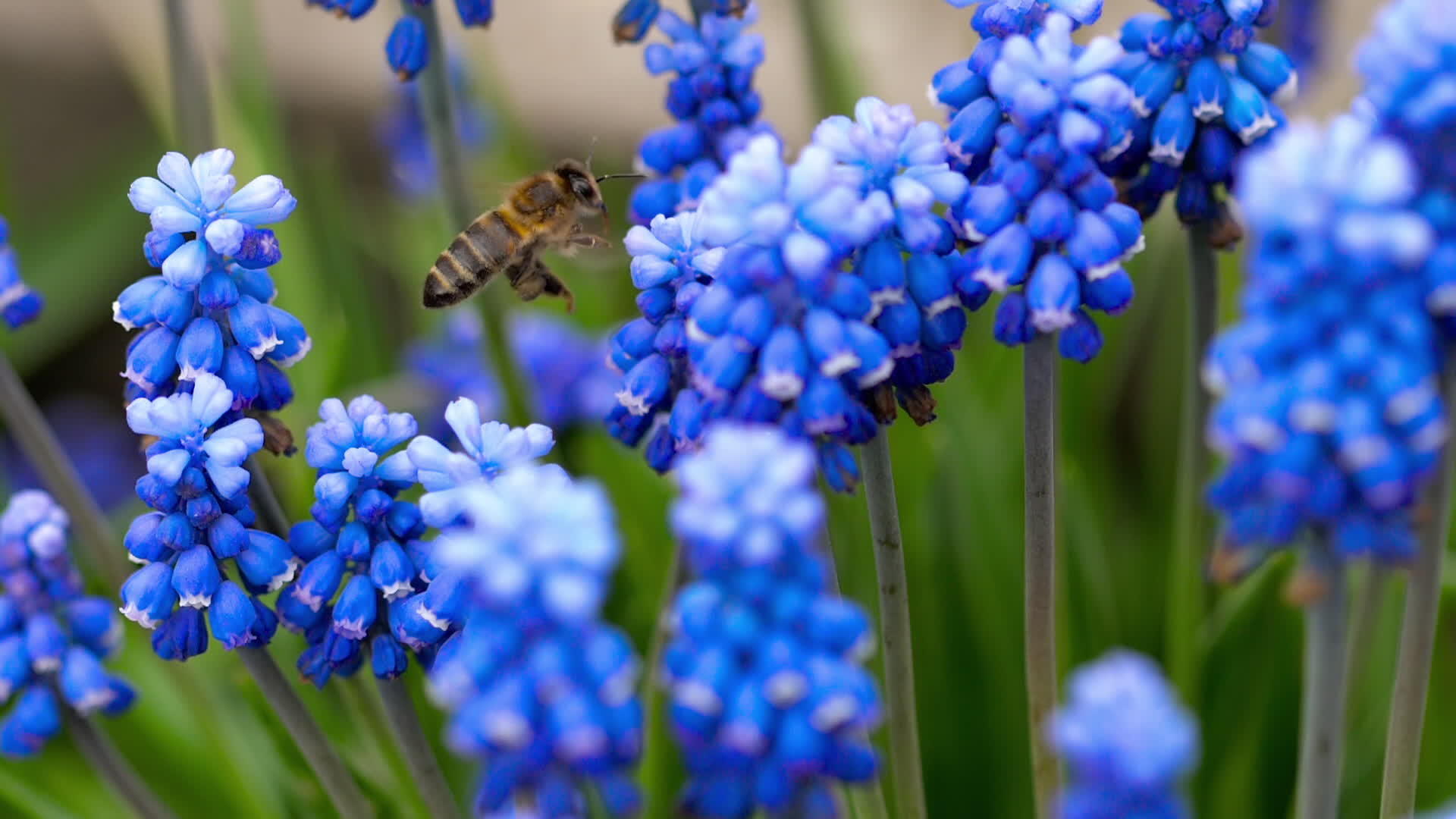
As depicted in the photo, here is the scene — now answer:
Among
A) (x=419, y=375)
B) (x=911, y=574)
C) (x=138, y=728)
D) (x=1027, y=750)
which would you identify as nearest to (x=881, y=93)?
(x=419, y=375)

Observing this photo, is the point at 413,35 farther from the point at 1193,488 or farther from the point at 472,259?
the point at 1193,488

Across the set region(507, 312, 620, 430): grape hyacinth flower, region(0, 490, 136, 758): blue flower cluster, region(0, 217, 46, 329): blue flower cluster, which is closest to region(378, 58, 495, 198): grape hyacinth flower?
region(507, 312, 620, 430): grape hyacinth flower

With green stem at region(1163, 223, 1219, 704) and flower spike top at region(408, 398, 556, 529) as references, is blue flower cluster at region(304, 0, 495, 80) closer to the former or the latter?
flower spike top at region(408, 398, 556, 529)

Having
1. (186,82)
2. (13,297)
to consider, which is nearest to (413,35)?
(186,82)

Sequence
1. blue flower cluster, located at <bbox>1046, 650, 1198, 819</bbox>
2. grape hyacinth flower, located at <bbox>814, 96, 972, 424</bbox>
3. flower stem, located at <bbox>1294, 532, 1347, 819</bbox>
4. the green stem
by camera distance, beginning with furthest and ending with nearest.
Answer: the green stem, grape hyacinth flower, located at <bbox>814, 96, 972, 424</bbox>, flower stem, located at <bbox>1294, 532, 1347, 819</bbox>, blue flower cluster, located at <bbox>1046, 650, 1198, 819</bbox>

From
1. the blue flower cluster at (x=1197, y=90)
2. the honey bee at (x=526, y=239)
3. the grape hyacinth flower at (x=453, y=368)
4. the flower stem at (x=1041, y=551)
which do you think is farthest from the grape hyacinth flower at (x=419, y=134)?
the flower stem at (x=1041, y=551)

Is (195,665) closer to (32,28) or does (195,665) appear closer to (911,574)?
(911,574)
